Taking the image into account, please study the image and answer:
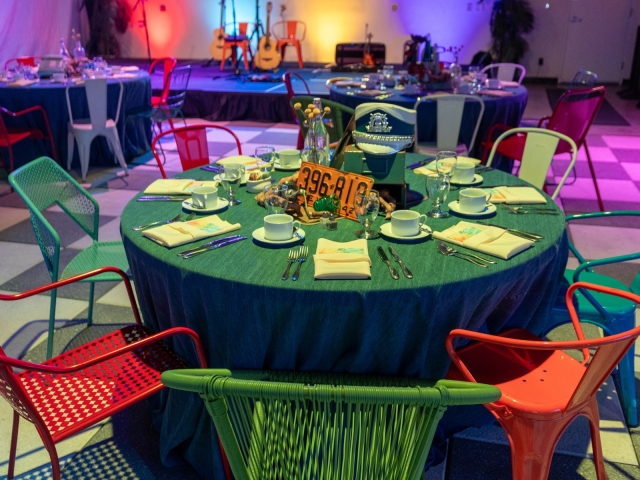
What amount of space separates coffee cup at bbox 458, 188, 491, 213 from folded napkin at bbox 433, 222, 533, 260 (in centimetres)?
13

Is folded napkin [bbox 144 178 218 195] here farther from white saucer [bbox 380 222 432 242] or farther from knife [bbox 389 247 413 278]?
knife [bbox 389 247 413 278]

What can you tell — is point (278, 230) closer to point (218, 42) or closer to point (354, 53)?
point (354, 53)

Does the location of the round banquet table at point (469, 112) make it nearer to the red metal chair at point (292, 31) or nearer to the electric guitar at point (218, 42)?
the red metal chair at point (292, 31)

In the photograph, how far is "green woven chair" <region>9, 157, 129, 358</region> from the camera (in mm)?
2164

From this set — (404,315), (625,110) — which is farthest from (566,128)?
(625,110)

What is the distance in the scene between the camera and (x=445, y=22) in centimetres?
1102

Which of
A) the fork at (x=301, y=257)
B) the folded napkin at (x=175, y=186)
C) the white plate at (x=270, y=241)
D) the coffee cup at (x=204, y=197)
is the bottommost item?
the fork at (x=301, y=257)

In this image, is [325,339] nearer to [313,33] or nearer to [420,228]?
[420,228]

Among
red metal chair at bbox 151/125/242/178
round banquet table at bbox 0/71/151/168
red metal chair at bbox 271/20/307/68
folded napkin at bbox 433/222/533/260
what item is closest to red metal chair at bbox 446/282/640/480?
folded napkin at bbox 433/222/533/260

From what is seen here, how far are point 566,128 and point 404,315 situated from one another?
304 centimetres

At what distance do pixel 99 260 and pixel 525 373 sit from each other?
5.84ft

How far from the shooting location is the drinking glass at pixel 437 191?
1984 millimetres

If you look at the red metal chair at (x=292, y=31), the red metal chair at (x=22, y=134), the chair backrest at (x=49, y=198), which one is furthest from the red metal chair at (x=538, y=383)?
the red metal chair at (x=292, y=31)

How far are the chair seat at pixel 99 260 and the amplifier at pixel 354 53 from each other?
27.9 feet
